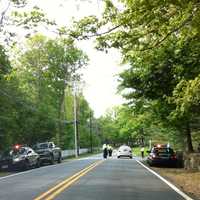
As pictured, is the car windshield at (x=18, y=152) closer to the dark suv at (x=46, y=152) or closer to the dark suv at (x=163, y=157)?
the dark suv at (x=46, y=152)

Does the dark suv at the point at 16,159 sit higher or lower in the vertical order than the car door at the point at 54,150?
lower

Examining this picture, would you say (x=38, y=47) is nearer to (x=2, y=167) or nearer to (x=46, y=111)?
(x=46, y=111)

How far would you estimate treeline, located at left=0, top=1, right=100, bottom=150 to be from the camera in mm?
34881

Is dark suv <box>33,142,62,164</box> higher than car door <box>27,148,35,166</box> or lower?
higher

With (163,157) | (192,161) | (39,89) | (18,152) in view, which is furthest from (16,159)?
(39,89)

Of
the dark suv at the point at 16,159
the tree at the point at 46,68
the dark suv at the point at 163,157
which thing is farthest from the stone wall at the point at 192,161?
the tree at the point at 46,68

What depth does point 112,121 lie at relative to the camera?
544ft

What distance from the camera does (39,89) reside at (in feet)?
252

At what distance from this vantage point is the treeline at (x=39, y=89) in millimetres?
34881

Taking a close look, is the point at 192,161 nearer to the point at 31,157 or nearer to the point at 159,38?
the point at 31,157

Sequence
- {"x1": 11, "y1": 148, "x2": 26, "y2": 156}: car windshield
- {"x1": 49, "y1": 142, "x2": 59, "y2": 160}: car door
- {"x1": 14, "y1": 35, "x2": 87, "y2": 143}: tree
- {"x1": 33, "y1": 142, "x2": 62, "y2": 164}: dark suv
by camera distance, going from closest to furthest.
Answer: {"x1": 11, "y1": 148, "x2": 26, "y2": 156}: car windshield
{"x1": 33, "y1": 142, "x2": 62, "y2": 164}: dark suv
{"x1": 49, "y1": 142, "x2": 59, "y2": 160}: car door
{"x1": 14, "y1": 35, "x2": 87, "y2": 143}: tree

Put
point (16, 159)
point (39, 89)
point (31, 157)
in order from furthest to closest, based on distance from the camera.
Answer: point (39, 89)
point (31, 157)
point (16, 159)

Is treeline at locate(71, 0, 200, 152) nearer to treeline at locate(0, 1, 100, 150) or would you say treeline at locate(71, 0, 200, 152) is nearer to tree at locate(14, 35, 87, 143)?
treeline at locate(0, 1, 100, 150)

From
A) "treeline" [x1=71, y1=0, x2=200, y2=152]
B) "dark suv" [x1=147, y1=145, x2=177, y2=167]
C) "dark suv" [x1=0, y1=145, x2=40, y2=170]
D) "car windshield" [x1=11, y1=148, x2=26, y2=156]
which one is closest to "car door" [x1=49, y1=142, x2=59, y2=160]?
"dark suv" [x1=0, y1=145, x2=40, y2=170]
